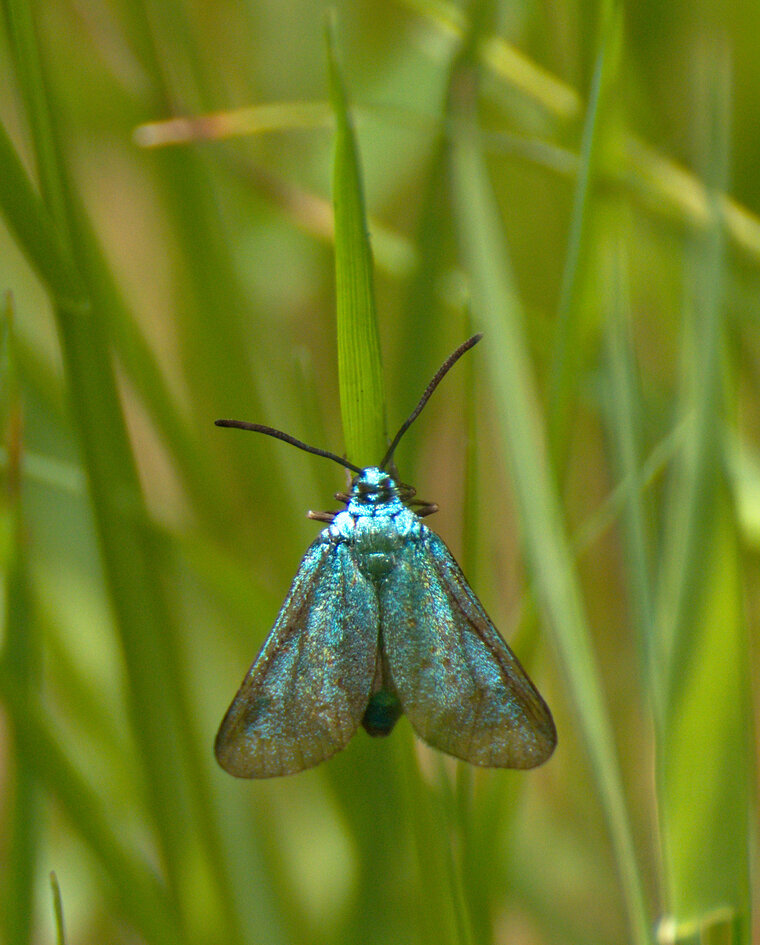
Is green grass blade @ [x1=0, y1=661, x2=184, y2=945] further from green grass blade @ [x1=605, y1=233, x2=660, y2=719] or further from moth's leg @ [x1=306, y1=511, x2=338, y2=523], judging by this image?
green grass blade @ [x1=605, y1=233, x2=660, y2=719]

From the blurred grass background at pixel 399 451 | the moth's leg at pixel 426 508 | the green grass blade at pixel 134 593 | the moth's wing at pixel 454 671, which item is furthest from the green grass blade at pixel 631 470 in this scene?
the green grass blade at pixel 134 593

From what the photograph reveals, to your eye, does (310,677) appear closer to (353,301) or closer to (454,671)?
(454,671)

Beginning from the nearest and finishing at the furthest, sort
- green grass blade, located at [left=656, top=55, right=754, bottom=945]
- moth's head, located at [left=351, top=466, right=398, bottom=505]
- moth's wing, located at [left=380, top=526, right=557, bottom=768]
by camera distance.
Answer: green grass blade, located at [left=656, top=55, right=754, bottom=945] < moth's wing, located at [left=380, top=526, right=557, bottom=768] < moth's head, located at [left=351, top=466, right=398, bottom=505]

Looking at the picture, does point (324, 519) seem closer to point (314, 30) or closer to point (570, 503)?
point (570, 503)

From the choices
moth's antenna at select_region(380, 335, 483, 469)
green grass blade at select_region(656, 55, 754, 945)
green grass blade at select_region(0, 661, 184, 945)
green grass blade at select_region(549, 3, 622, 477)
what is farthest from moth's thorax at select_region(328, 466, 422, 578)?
green grass blade at select_region(0, 661, 184, 945)

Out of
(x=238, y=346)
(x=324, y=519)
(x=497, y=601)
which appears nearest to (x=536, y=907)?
(x=497, y=601)

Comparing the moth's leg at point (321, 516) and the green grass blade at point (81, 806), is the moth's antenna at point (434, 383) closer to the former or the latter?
the moth's leg at point (321, 516)

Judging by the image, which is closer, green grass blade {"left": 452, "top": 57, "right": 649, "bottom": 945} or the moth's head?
green grass blade {"left": 452, "top": 57, "right": 649, "bottom": 945}

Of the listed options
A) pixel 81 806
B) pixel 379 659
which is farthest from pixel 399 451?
pixel 81 806
